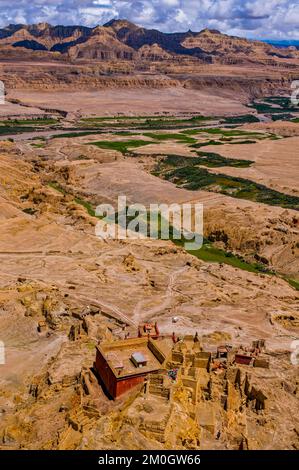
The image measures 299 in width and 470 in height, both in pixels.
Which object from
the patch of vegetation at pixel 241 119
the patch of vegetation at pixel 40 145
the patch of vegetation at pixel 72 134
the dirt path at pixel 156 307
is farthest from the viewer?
the patch of vegetation at pixel 241 119

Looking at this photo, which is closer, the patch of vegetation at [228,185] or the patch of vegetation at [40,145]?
the patch of vegetation at [228,185]

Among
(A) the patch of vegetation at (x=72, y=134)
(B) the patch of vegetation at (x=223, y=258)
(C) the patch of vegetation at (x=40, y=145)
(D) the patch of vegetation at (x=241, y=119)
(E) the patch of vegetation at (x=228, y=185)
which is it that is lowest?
(B) the patch of vegetation at (x=223, y=258)

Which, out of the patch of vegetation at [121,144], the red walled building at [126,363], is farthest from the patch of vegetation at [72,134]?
the red walled building at [126,363]

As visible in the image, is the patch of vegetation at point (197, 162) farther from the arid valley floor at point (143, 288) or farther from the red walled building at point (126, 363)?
the red walled building at point (126, 363)

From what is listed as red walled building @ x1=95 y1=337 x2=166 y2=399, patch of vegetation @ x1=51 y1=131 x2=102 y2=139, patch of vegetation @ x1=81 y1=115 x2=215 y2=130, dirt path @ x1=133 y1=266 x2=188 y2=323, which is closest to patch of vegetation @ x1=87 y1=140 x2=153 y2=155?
patch of vegetation @ x1=51 y1=131 x2=102 y2=139

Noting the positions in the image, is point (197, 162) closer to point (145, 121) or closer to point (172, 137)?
point (172, 137)
